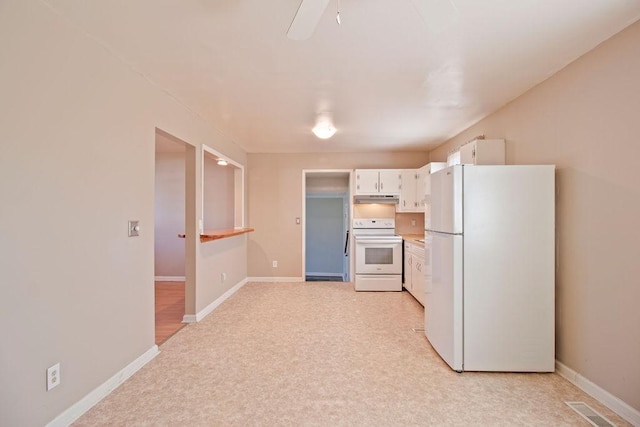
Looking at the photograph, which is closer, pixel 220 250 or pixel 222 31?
pixel 222 31

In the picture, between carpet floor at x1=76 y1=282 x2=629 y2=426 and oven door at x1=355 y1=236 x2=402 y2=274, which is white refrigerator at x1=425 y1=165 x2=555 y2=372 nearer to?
carpet floor at x1=76 y1=282 x2=629 y2=426

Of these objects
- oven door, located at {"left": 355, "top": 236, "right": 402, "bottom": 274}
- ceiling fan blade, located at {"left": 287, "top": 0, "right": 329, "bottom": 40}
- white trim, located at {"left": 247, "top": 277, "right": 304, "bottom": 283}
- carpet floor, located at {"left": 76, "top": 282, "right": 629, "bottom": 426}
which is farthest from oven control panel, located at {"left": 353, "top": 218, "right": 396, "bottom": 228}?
ceiling fan blade, located at {"left": 287, "top": 0, "right": 329, "bottom": 40}

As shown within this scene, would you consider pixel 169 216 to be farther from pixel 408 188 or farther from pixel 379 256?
pixel 408 188

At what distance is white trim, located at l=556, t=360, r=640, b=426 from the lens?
70.9 inches

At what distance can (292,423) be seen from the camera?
5.93ft

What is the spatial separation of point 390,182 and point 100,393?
456cm

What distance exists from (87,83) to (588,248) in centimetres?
362

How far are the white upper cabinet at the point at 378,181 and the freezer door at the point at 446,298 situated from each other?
2.38 m

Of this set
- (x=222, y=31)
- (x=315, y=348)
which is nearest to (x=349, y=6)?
(x=222, y=31)

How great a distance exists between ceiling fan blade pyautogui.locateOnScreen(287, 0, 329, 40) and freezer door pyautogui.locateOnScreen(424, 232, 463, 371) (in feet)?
6.19

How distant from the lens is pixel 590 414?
1877 mm

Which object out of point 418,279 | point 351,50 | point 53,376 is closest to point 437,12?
point 351,50

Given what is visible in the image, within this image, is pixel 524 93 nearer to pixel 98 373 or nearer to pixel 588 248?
pixel 588 248

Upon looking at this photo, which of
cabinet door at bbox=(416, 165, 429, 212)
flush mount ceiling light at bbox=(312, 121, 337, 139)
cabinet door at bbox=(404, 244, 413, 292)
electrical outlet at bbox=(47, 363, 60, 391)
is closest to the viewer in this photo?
electrical outlet at bbox=(47, 363, 60, 391)
